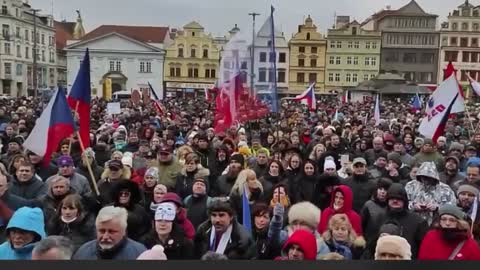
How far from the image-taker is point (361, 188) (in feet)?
22.0

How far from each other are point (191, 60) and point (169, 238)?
7576 cm

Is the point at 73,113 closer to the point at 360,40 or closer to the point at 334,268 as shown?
the point at 334,268

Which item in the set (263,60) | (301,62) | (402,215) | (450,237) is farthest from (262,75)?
(301,62)

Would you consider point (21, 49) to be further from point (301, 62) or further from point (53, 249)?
point (53, 249)

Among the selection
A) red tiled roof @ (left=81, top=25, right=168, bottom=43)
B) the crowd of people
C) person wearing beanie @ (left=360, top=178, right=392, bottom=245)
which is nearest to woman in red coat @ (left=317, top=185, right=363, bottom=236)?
the crowd of people

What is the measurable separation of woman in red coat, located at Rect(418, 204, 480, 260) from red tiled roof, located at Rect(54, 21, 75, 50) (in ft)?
303

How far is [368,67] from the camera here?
79812 millimetres

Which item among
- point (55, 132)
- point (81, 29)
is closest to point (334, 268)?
point (55, 132)

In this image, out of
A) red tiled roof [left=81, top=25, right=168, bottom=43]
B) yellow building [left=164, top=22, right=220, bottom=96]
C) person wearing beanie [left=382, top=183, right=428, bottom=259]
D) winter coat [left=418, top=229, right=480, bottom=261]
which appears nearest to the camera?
winter coat [left=418, top=229, right=480, bottom=261]

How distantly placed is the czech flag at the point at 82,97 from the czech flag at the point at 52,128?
470 mm

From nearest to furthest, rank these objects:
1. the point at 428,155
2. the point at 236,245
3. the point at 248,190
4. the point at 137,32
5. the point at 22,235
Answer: the point at 22,235, the point at 236,245, the point at 248,190, the point at 428,155, the point at 137,32

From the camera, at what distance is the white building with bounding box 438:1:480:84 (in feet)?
257

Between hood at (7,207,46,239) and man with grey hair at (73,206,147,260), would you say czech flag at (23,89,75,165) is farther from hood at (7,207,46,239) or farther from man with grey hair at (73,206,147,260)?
man with grey hair at (73,206,147,260)

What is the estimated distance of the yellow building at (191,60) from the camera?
79.2 m
